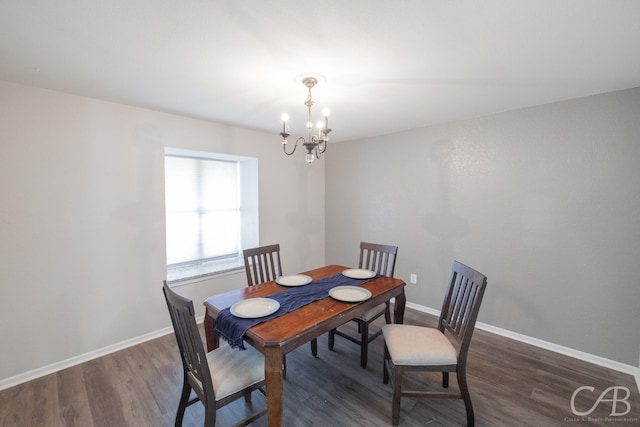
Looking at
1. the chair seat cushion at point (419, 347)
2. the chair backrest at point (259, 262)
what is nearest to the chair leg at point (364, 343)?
the chair seat cushion at point (419, 347)

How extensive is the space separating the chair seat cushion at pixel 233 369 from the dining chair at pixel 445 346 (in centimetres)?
84

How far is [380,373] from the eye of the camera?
7.20ft

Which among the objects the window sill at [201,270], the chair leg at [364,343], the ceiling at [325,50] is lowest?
the chair leg at [364,343]

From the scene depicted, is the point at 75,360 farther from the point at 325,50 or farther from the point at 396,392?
the point at 325,50

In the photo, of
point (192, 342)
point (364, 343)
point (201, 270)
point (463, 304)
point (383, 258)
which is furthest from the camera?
point (201, 270)

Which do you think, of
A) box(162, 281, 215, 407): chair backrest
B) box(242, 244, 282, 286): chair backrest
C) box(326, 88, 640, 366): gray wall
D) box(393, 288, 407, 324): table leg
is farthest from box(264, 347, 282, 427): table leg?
box(326, 88, 640, 366): gray wall

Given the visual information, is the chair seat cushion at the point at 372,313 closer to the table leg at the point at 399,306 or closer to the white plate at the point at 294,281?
the table leg at the point at 399,306

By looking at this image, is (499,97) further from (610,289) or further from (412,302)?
(412,302)

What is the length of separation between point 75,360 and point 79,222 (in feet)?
3.86

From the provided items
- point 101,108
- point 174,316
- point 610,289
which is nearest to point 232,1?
point 174,316

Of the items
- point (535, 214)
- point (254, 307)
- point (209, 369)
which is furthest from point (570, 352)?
point (209, 369)

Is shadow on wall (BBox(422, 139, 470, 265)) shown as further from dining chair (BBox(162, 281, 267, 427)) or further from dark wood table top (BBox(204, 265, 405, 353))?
dining chair (BBox(162, 281, 267, 427))

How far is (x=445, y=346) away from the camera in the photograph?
1744 millimetres

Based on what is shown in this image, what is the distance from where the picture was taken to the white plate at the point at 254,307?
165 cm
